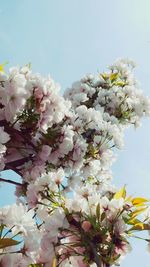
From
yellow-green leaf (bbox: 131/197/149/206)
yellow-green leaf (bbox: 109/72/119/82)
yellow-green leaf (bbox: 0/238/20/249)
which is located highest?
yellow-green leaf (bbox: 109/72/119/82)

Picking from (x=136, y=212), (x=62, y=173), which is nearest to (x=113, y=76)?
(x=62, y=173)

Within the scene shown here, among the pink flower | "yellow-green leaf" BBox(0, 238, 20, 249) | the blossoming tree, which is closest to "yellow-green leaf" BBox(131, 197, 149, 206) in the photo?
the blossoming tree

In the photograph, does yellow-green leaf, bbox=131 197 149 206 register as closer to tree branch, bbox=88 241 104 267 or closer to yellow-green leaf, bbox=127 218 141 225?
yellow-green leaf, bbox=127 218 141 225

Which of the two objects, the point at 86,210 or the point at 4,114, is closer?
the point at 86,210

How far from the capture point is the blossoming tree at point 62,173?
2.27 meters

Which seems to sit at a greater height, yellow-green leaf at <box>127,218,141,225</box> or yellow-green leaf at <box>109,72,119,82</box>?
yellow-green leaf at <box>109,72,119,82</box>

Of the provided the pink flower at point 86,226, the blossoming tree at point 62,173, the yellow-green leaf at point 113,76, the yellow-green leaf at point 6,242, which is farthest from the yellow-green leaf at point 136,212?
the yellow-green leaf at point 113,76

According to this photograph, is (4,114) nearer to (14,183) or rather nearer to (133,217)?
(14,183)

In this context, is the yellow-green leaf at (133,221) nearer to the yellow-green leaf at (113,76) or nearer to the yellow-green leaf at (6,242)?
the yellow-green leaf at (6,242)

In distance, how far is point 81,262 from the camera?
7.73 ft

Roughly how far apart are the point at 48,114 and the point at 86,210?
134 centimetres

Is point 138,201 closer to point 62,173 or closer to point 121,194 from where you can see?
point 121,194

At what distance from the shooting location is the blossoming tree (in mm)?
2268

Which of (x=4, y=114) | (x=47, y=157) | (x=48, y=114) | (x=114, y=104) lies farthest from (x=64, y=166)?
(x=114, y=104)
